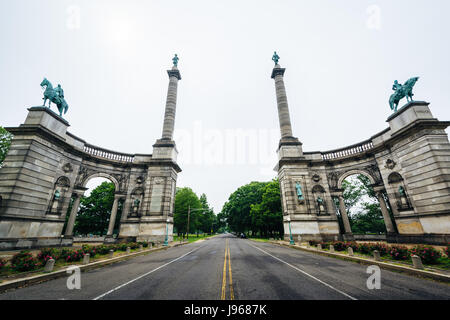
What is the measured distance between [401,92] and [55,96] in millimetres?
37751

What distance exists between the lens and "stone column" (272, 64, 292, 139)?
29.5 metres

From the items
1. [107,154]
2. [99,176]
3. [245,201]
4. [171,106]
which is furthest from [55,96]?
[245,201]

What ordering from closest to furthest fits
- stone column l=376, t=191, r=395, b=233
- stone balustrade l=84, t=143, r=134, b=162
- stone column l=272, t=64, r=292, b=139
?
stone column l=376, t=191, r=395, b=233 < stone balustrade l=84, t=143, r=134, b=162 < stone column l=272, t=64, r=292, b=139

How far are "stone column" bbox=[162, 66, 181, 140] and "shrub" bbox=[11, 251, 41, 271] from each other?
21314mm

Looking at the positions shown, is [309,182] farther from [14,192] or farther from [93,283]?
[14,192]

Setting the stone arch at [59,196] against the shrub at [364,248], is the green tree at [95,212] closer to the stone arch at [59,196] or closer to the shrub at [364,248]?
the stone arch at [59,196]

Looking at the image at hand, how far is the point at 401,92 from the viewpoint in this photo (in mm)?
19875

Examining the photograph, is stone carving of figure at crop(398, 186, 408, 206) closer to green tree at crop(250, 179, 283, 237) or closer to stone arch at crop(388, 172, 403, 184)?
stone arch at crop(388, 172, 403, 184)

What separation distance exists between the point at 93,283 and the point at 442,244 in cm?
2452

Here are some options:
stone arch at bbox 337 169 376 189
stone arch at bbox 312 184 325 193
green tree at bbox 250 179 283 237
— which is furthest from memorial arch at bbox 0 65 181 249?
stone arch at bbox 337 169 376 189

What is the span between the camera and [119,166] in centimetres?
2641

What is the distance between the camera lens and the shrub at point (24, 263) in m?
9.00

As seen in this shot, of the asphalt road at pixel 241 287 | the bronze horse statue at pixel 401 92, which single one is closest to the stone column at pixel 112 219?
the asphalt road at pixel 241 287

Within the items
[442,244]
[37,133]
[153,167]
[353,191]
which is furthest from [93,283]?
[353,191]
